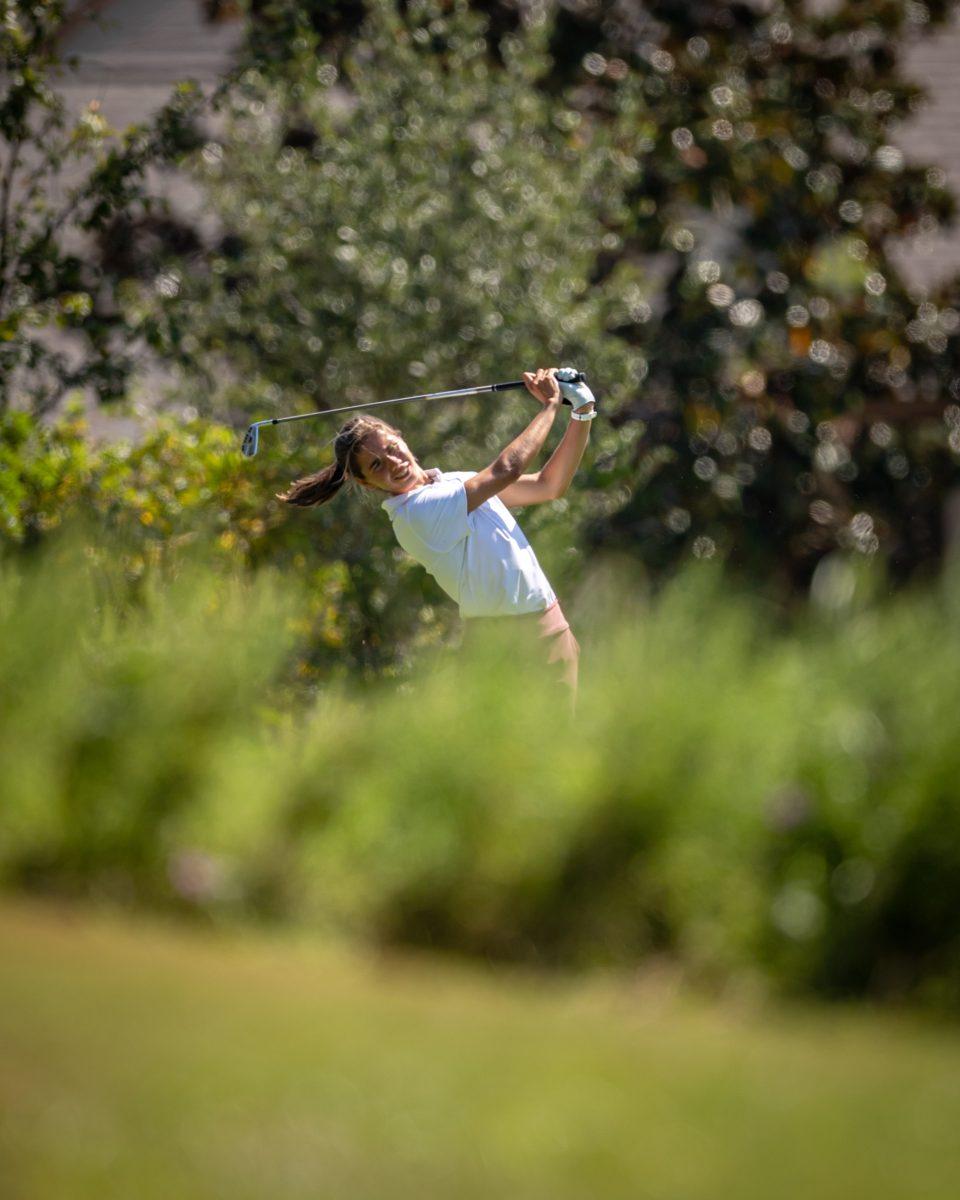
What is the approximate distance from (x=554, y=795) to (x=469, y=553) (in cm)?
222

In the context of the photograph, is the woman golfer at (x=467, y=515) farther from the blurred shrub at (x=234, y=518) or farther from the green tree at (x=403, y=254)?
the green tree at (x=403, y=254)

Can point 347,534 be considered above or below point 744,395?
below

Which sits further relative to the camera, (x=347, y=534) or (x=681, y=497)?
(x=681, y=497)

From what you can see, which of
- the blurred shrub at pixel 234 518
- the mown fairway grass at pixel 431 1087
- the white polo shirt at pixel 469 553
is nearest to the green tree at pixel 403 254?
the blurred shrub at pixel 234 518

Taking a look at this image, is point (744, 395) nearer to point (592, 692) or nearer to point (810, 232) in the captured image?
point (810, 232)

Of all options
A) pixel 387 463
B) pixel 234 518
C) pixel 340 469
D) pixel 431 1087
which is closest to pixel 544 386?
pixel 387 463

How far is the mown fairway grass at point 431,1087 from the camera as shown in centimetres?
279

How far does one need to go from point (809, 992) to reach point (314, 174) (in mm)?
6273

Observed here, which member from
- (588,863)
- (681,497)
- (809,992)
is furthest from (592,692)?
(681,497)

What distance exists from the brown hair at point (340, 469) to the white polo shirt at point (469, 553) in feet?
0.77

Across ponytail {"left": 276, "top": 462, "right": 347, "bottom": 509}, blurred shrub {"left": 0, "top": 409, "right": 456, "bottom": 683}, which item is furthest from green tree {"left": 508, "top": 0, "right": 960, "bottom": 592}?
ponytail {"left": 276, "top": 462, "right": 347, "bottom": 509}

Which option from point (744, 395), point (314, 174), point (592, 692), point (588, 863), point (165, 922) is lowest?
point (165, 922)

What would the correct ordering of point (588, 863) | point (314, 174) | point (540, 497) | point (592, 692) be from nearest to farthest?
point (588, 863) → point (592, 692) → point (540, 497) → point (314, 174)

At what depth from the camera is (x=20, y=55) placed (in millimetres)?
7988
